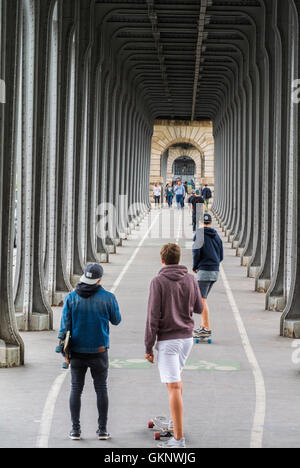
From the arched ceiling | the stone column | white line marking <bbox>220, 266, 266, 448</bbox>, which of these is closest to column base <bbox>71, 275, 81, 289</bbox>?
the stone column

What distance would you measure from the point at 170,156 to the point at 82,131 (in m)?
80.3

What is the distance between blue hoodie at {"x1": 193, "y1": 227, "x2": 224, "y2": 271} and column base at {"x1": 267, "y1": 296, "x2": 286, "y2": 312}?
15.0 ft

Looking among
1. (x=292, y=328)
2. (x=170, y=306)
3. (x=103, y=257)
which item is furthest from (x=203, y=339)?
(x=103, y=257)

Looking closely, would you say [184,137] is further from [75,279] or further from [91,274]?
[91,274]

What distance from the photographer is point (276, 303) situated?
19.3m

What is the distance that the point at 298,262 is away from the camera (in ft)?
53.5

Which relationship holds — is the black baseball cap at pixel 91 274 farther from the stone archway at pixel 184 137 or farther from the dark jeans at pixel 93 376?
the stone archway at pixel 184 137

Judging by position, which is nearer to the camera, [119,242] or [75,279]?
[75,279]

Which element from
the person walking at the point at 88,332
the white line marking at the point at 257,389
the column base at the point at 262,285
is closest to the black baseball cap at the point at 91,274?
the person walking at the point at 88,332

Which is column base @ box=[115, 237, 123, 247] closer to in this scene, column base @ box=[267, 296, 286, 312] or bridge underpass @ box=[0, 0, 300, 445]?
bridge underpass @ box=[0, 0, 300, 445]

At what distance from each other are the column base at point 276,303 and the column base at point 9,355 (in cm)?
733

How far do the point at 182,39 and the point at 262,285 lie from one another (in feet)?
47.8

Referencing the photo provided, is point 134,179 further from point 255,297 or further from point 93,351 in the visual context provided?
point 93,351
